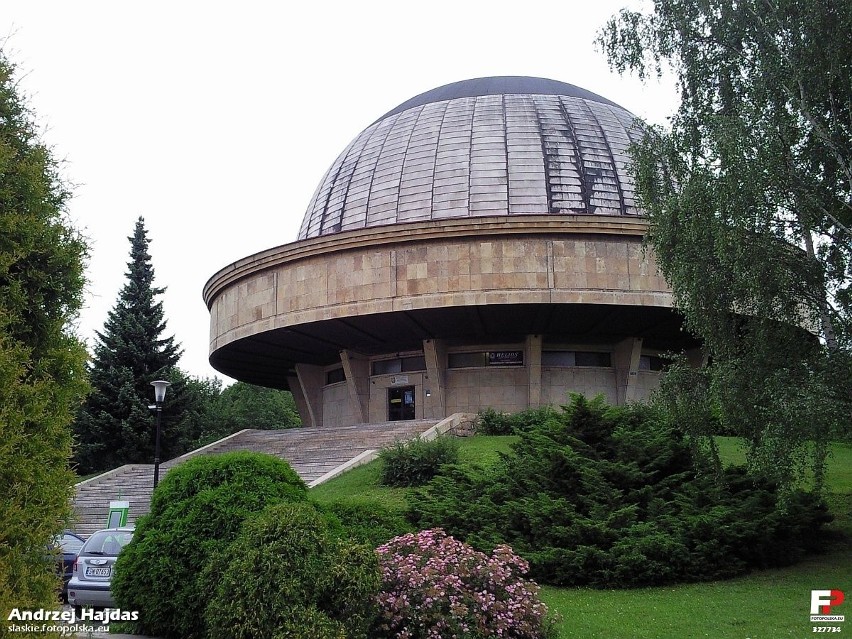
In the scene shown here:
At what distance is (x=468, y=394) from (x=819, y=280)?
A: 772 inches

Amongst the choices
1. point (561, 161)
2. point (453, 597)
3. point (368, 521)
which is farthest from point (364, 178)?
point (453, 597)

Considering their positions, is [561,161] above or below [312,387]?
above

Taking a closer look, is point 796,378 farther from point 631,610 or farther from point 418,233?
point 418,233

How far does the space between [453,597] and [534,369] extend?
888 inches

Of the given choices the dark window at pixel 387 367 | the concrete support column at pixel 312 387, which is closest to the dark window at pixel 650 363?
the dark window at pixel 387 367

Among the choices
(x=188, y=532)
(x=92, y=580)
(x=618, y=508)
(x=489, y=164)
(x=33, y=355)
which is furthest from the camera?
(x=489, y=164)

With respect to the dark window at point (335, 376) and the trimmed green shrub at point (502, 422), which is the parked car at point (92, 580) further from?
the dark window at point (335, 376)

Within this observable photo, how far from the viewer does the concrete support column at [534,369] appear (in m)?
29.5

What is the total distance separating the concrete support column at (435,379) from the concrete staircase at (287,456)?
2.98 meters

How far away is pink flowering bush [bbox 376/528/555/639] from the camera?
724cm

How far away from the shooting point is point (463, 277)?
26297 mm

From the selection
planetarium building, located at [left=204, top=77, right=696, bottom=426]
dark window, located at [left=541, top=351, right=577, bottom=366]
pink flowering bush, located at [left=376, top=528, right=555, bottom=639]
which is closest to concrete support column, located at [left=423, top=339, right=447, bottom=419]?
planetarium building, located at [left=204, top=77, right=696, bottom=426]

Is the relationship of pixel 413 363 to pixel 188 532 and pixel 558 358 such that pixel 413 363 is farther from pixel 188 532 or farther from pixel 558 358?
pixel 188 532

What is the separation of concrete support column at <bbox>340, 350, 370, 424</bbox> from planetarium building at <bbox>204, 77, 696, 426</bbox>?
0.06m
